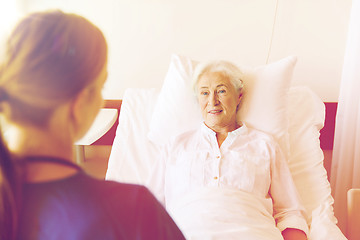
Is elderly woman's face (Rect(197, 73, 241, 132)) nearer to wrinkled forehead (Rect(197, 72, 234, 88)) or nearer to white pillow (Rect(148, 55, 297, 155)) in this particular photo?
wrinkled forehead (Rect(197, 72, 234, 88))

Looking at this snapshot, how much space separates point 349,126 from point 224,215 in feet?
3.03

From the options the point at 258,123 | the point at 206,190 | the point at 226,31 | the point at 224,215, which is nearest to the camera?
the point at 224,215

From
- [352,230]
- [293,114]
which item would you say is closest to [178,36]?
[293,114]

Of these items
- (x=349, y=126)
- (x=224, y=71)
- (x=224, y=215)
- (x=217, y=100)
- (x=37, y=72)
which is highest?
(x=37, y=72)

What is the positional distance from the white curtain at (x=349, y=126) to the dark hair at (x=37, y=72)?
1.52 metres

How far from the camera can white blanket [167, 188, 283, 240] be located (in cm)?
118

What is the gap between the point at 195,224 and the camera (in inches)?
48.5

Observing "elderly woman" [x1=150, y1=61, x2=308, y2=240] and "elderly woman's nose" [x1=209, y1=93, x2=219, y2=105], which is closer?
"elderly woman" [x1=150, y1=61, x2=308, y2=240]

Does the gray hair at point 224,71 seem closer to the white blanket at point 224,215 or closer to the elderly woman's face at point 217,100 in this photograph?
the elderly woman's face at point 217,100

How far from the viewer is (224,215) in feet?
4.09

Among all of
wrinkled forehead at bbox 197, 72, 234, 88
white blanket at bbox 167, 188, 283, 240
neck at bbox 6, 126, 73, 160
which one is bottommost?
white blanket at bbox 167, 188, 283, 240

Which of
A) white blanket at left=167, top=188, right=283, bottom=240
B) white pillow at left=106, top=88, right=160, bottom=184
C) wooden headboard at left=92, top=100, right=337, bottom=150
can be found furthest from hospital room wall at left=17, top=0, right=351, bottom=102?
white blanket at left=167, top=188, right=283, bottom=240

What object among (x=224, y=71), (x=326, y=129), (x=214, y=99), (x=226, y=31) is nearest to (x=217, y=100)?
(x=214, y=99)

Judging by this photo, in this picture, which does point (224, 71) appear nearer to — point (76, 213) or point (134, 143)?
point (134, 143)
